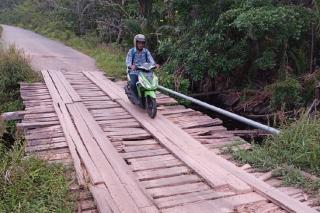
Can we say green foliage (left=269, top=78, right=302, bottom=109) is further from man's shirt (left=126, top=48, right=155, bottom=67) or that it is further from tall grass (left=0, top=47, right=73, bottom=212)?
tall grass (left=0, top=47, right=73, bottom=212)

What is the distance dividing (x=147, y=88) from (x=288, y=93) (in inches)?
135

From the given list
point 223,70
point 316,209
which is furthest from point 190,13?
point 316,209

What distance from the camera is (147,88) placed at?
23.1ft

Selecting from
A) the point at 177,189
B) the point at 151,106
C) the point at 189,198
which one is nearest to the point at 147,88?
the point at 151,106

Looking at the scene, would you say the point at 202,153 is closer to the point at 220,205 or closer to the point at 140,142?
the point at 140,142

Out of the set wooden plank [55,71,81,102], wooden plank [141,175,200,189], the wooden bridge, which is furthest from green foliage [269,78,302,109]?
wooden plank [141,175,200,189]

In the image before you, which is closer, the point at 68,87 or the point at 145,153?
the point at 145,153

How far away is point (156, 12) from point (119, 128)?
28.0 ft

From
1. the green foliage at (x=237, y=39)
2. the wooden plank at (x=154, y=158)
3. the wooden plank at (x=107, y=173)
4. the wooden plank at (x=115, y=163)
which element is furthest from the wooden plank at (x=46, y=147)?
the green foliage at (x=237, y=39)

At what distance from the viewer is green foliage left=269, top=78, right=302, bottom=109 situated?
8.75m

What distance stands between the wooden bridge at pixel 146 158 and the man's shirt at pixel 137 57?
0.84m

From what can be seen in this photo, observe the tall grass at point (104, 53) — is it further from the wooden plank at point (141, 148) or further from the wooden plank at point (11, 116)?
the wooden plank at point (141, 148)

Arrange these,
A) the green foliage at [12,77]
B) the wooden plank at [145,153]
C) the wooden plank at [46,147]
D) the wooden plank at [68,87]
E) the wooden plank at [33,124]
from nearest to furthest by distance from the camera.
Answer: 1. the wooden plank at [145,153]
2. the wooden plank at [46,147]
3. the wooden plank at [33,124]
4. the wooden plank at [68,87]
5. the green foliage at [12,77]

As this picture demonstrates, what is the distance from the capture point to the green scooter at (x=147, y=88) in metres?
7.04
